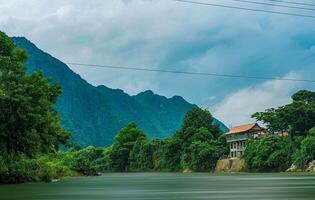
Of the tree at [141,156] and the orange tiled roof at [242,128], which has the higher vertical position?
the orange tiled roof at [242,128]

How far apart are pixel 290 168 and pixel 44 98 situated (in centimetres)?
5739

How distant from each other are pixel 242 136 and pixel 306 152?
2842 centimetres

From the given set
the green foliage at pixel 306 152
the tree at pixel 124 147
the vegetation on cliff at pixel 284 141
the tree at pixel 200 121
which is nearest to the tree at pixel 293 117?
the vegetation on cliff at pixel 284 141

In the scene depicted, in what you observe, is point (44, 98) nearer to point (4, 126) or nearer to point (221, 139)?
point (4, 126)

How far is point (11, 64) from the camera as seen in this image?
38.3m

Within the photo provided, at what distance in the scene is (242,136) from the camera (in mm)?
113312

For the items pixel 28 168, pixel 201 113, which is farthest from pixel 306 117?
pixel 28 168

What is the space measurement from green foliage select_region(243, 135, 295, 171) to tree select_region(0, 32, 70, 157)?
5532 cm

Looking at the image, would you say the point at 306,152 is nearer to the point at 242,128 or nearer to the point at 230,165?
the point at 230,165

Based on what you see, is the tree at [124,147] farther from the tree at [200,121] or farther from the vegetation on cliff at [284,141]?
the vegetation on cliff at [284,141]

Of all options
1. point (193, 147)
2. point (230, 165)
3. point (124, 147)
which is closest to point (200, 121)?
point (193, 147)

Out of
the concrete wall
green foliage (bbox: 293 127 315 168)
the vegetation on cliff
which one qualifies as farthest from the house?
green foliage (bbox: 293 127 315 168)

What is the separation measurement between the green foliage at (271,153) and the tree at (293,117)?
262 centimetres

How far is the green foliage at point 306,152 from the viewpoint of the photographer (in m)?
84.7
